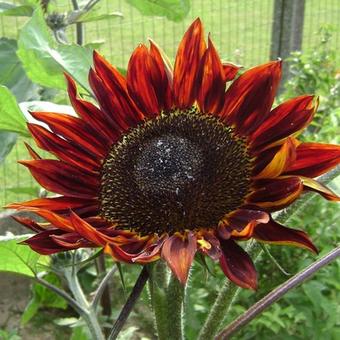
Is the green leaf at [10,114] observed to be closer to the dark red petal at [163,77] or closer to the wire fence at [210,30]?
the dark red petal at [163,77]

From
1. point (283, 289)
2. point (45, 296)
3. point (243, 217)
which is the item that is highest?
Answer: point (243, 217)

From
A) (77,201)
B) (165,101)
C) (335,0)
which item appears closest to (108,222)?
(77,201)

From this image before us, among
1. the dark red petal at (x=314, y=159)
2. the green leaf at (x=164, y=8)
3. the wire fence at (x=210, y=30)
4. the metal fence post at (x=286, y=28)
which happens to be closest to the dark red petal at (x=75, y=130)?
the dark red petal at (x=314, y=159)

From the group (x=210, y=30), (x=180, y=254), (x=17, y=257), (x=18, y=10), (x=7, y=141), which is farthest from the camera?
A: (x=210, y=30)

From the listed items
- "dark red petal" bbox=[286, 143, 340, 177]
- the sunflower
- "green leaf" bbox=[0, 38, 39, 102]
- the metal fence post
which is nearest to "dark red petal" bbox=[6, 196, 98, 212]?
the sunflower

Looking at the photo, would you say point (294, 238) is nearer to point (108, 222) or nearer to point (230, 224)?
point (230, 224)

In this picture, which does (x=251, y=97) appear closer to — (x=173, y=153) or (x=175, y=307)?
(x=173, y=153)

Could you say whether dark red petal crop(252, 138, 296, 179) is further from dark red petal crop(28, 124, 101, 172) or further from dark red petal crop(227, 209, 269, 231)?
dark red petal crop(28, 124, 101, 172)

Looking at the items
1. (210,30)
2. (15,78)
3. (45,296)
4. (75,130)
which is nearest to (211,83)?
(75,130)
